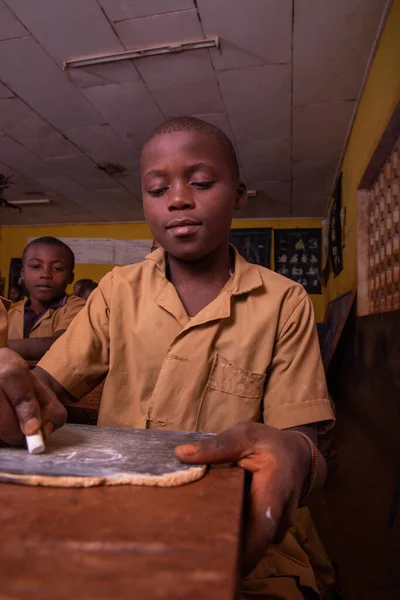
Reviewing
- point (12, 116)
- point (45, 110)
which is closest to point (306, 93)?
point (45, 110)

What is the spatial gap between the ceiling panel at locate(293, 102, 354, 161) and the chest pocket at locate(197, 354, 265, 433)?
9.91 ft

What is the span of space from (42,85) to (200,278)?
2859 mm

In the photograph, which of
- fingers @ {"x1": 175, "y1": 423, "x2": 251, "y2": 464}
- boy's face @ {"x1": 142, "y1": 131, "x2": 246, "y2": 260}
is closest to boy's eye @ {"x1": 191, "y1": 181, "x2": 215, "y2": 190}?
boy's face @ {"x1": 142, "y1": 131, "x2": 246, "y2": 260}

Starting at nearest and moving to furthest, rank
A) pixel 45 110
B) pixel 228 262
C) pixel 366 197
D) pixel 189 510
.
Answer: pixel 189 510 → pixel 228 262 → pixel 366 197 → pixel 45 110

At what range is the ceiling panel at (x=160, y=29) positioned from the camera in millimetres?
2305

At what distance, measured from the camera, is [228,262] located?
962 mm

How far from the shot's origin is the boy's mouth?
841mm

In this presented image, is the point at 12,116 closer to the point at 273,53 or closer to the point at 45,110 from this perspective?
the point at 45,110

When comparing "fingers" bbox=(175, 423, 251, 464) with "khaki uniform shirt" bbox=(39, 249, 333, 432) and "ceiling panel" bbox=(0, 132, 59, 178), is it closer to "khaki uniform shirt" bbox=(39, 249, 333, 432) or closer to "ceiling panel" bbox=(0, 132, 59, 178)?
"khaki uniform shirt" bbox=(39, 249, 333, 432)

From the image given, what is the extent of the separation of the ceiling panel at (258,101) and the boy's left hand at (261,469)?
2.88m

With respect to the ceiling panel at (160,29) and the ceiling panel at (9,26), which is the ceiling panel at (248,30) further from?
the ceiling panel at (9,26)

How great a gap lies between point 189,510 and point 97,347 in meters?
0.57

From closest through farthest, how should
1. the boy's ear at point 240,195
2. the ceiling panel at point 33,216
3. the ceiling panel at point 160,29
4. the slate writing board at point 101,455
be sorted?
the slate writing board at point 101,455, the boy's ear at point 240,195, the ceiling panel at point 160,29, the ceiling panel at point 33,216

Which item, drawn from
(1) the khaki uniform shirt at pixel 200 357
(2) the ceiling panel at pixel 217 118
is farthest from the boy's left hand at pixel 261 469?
(2) the ceiling panel at pixel 217 118
